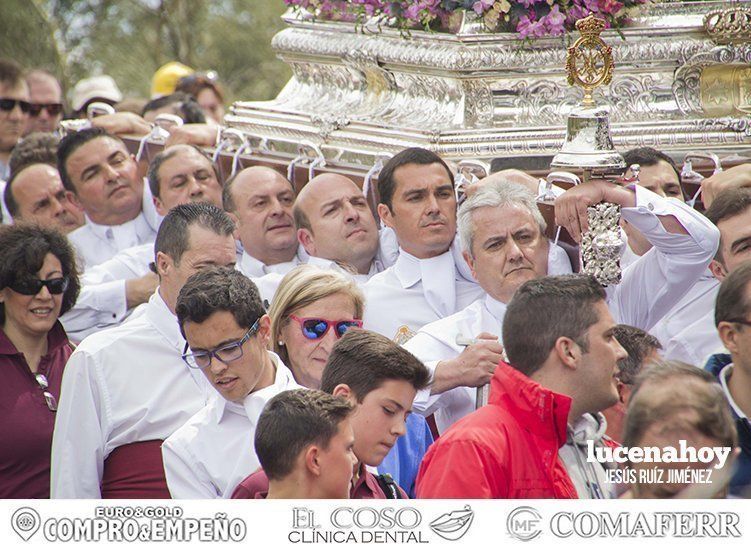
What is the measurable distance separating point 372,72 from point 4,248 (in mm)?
2071

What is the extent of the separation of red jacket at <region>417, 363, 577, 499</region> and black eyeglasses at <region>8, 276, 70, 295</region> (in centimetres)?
200

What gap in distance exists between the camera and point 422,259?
541 centimetres

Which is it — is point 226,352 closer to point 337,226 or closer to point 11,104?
point 337,226

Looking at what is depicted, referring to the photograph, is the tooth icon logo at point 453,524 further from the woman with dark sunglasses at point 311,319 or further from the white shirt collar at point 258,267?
the white shirt collar at point 258,267

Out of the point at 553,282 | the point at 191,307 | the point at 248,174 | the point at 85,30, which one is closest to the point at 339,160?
the point at 248,174

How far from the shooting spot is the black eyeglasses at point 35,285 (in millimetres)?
5004

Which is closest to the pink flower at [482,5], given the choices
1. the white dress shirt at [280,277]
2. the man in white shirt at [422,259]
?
the man in white shirt at [422,259]

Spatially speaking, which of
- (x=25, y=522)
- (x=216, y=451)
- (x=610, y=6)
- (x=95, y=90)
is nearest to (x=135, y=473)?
(x=216, y=451)

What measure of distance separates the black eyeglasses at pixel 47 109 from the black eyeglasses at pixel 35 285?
4.21m

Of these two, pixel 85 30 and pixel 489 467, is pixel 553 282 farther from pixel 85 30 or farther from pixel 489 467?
pixel 85 30

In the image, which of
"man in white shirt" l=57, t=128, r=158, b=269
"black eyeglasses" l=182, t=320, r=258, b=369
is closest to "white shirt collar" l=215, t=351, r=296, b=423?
"black eyeglasses" l=182, t=320, r=258, b=369

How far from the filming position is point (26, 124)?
8.97 metres

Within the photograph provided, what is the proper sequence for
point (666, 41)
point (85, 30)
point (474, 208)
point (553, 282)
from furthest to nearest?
point (85, 30) → point (666, 41) → point (474, 208) → point (553, 282)

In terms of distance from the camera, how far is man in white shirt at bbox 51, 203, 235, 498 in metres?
4.58
